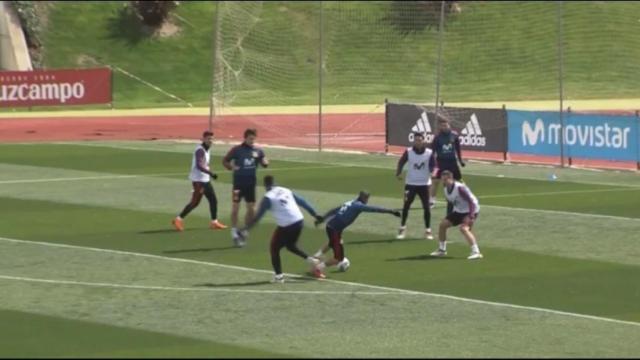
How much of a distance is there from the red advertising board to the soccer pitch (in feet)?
86.2

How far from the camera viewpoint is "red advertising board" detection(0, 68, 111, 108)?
66.4 m

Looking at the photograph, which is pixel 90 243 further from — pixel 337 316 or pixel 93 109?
pixel 93 109

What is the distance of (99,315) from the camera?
71.9 feet

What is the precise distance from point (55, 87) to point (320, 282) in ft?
148

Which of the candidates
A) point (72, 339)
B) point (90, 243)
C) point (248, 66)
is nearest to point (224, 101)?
point (248, 66)

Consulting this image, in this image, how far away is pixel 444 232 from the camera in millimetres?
27266

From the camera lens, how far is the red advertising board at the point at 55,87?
218ft

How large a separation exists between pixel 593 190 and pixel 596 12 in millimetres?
22358

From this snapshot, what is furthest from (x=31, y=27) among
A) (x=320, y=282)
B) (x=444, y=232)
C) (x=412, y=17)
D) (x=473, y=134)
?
(x=320, y=282)

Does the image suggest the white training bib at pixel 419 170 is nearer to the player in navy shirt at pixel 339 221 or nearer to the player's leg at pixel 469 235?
the player's leg at pixel 469 235

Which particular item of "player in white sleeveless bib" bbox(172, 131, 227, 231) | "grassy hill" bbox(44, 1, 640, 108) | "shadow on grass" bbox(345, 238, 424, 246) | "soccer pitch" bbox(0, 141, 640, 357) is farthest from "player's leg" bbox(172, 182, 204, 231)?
"grassy hill" bbox(44, 1, 640, 108)

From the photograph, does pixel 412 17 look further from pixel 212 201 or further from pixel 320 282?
pixel 320 282

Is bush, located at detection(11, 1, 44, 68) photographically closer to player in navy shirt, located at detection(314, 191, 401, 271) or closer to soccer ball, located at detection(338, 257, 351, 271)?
soccer ball, located at detection(338, 257, 351, 271)

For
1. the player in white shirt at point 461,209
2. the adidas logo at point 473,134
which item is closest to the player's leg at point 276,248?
the player in white shirt at point 461,209
